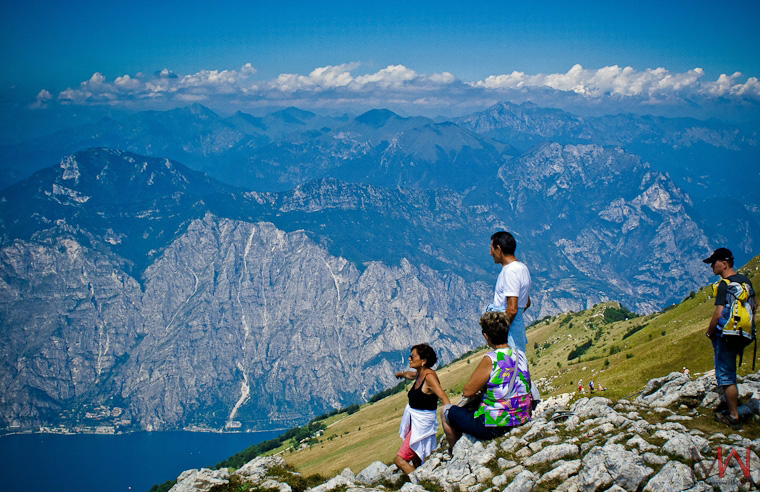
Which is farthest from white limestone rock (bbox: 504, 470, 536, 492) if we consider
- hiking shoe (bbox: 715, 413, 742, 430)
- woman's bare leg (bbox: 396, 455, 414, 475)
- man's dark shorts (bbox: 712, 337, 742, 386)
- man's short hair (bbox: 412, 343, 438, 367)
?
man's dark shorts (bbox: 712, 337, 742, 386)

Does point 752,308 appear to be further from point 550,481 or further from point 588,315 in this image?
point 588,315

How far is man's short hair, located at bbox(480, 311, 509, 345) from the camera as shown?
50.2 ft

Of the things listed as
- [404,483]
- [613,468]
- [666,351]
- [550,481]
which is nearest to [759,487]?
[613,468]

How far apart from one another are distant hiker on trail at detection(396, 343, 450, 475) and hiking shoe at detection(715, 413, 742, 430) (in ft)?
28.8

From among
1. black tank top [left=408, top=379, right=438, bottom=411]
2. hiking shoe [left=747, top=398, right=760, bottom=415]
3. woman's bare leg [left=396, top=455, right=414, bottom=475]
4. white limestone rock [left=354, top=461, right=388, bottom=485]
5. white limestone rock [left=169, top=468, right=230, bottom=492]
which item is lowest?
white limestone rock [left=354, top=461, right=388, bottom=485]

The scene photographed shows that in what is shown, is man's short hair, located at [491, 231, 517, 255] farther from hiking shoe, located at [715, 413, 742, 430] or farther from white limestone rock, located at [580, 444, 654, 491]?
hiking shoe, located at [715, 413, 742, 430]

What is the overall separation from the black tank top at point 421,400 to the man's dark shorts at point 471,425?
700mm

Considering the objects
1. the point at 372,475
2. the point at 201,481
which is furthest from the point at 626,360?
the point at 201,481

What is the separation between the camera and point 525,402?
16781 mm

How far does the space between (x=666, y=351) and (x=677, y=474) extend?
77.8 feet

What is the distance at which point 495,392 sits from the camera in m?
16.0

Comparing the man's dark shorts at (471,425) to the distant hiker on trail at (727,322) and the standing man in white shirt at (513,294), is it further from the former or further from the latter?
the distant hiker on trail at (727,322)

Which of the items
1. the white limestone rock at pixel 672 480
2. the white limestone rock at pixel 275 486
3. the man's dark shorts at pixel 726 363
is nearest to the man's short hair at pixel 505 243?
the white limestone rock at pixel 672 480

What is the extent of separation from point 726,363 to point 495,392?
26.1ft
